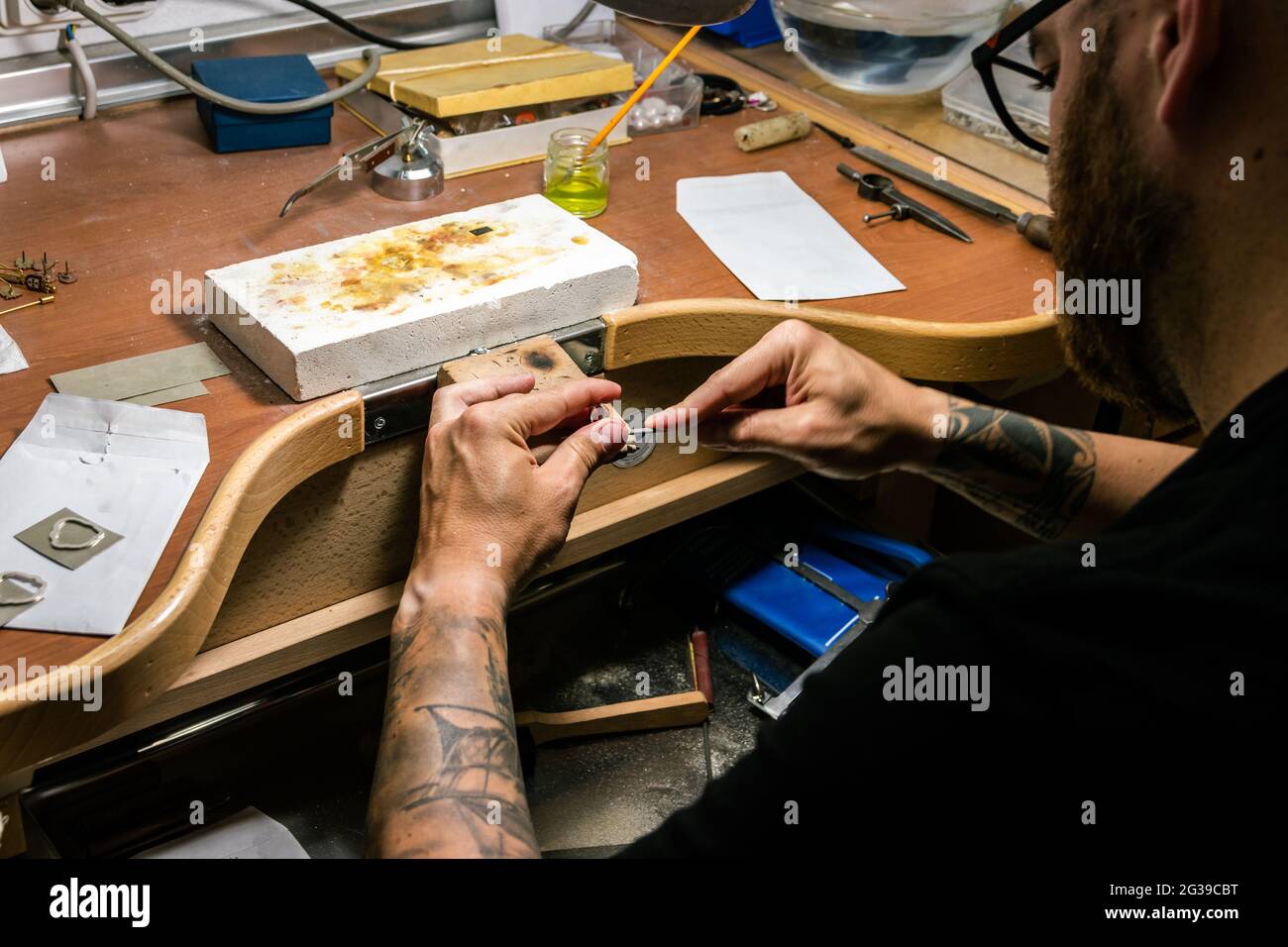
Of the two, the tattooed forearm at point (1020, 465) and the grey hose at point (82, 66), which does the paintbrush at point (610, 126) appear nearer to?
the tattooed forearm at point (1020, 465)

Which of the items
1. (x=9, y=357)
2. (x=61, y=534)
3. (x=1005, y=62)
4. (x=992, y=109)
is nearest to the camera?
(x=61, y=534)

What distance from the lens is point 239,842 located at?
3.54ft

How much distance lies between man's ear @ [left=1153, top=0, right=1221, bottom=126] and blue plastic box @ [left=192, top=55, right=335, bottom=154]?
3.55 ft

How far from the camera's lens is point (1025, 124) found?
1.66 m

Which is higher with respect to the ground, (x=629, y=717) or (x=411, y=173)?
(x=411, y=173)

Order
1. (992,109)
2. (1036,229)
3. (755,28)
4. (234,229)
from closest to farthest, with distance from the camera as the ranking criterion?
(234,229) < (1036,229) < (992,109) < (755,28)

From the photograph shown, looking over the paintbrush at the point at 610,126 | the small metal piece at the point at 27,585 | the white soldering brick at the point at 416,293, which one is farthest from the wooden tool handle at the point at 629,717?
the paintbrush at the point at 610,126

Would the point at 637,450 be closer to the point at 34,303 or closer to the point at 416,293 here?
the point at 416,293

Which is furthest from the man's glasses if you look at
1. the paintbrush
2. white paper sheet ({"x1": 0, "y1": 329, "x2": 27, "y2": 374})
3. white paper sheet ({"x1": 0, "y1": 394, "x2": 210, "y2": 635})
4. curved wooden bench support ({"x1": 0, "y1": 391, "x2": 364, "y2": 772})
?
white paper sheet ({"x1": 0, "y1": 329, "x2": 27, "y2": 374})

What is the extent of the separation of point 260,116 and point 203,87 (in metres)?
0.08


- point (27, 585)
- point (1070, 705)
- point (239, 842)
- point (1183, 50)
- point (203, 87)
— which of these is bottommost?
point (239, 842)

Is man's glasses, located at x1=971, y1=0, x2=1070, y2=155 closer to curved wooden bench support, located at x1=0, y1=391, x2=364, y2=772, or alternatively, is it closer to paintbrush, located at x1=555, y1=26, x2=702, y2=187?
paintbrush, located at x1=555, y1=26, x2=702, y2=187

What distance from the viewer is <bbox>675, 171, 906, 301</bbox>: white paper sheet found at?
1.25 meters

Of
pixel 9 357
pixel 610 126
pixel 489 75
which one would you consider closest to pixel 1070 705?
pixel 9 357
